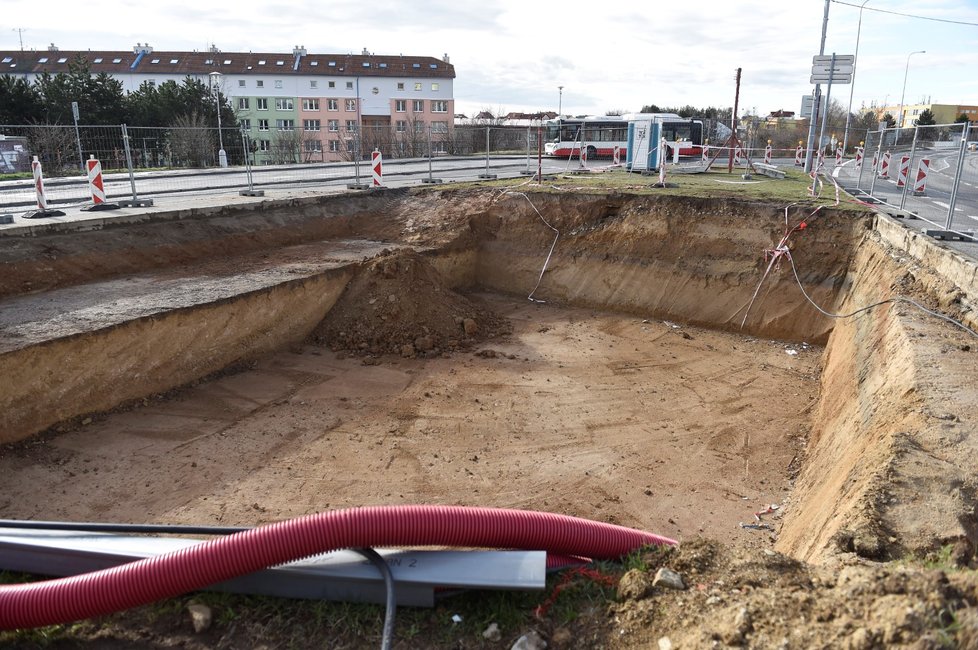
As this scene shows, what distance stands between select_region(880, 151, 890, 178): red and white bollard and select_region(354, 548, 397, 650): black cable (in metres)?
16.5

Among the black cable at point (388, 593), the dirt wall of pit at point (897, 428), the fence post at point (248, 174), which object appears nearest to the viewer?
the black cable at point (388, 593)

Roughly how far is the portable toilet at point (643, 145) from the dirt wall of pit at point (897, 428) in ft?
40.4

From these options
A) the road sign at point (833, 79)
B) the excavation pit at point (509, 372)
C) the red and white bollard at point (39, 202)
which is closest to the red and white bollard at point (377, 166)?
the excavation pit at point (509, 372)

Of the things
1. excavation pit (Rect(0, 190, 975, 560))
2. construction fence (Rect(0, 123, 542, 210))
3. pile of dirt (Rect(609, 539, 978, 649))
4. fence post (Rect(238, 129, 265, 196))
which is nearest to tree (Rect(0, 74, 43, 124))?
construction fence (Rect(0, 123, 542, 210))

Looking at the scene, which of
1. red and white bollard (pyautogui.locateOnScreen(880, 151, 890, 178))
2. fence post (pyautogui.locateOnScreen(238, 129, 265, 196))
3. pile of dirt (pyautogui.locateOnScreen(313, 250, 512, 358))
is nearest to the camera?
pile of dirt (pyautogui.locateOnScreen(313, 250, 512, 358))

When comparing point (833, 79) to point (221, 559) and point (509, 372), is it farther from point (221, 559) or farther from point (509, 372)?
point (221, 559)

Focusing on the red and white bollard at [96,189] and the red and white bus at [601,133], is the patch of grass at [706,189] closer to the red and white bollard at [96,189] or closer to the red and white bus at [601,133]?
the red and white bollard at [96,189]

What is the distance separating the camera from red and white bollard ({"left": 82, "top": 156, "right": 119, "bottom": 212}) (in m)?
11.7

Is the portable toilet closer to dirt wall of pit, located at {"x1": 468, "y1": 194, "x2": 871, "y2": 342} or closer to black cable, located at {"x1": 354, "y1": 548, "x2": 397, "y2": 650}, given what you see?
dirt wall of pit, located at {"x1": 468, "y1": 194, "x2": 871, "y2": 342}

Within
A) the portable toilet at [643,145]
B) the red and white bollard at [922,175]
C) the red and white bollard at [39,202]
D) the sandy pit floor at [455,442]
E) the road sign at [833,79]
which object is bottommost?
the sandy pit floor at [455,442]

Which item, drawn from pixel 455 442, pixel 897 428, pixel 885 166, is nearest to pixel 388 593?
pixel 897 428

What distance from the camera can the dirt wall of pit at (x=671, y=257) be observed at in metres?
10.9

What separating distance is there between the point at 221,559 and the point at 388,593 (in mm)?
868

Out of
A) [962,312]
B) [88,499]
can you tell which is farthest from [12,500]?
[962,312]
